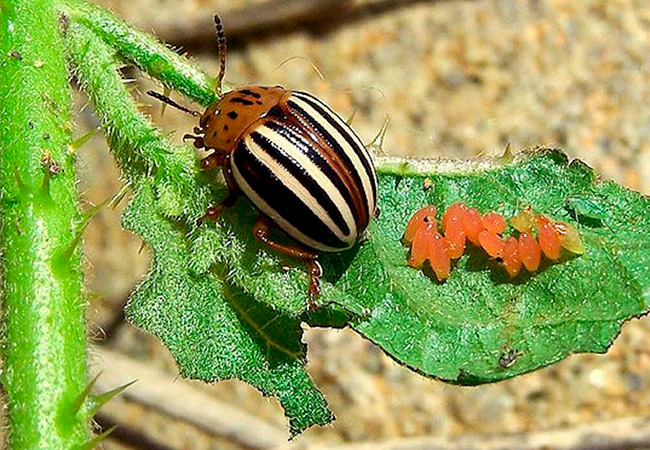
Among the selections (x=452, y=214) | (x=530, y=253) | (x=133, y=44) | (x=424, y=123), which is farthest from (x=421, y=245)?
(x=424, y=123)

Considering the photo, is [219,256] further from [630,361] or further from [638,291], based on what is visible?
[630,361]

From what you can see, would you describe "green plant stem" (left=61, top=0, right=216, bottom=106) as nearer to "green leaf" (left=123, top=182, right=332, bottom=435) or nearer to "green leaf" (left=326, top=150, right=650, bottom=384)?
"green leaf" (left=123, top=182, right=332, bottom=435)

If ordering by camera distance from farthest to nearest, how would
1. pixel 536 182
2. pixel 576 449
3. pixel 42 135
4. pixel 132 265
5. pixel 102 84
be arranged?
pixel 132 265 → pixel 576 449 → pixel 536 182 → pixel 102 84 → pixel 42 135

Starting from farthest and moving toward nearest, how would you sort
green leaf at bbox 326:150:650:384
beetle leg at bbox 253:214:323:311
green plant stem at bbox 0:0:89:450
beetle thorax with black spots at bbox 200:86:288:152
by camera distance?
1. beetle thorax with black spots at bbox 200:86:288:152
2. green leaf at bbox 326:150:650:384
3. beetle leg at bbox 253:214:323:311
4. green plant stem at bbox 0:0:89:450

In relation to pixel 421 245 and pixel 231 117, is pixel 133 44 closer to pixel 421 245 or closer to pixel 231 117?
pixel 231 117

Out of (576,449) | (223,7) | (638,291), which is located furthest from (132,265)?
(638,291)

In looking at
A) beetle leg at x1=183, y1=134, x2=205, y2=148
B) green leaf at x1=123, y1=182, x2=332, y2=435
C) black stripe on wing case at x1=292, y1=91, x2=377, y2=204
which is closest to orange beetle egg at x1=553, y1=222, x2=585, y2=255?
black stripe on wing case at x1=292, y1=91, x2=377, y2=204
